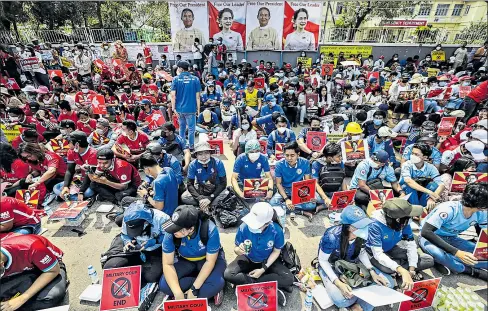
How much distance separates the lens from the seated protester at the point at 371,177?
504cm

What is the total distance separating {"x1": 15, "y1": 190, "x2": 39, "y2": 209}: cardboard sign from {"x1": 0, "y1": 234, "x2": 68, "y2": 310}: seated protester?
236 centimetres

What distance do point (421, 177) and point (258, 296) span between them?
12.3 feet

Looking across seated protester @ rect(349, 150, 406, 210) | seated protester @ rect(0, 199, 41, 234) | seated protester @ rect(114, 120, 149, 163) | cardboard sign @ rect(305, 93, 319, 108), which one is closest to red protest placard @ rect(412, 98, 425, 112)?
cardboard sign @ rect(305, 93, 319, 108)

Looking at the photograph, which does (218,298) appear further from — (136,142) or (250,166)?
(136,142)

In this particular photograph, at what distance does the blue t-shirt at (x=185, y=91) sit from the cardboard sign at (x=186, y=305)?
5.33 metres

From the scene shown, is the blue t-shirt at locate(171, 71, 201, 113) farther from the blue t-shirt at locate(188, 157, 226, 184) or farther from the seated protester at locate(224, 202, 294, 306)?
the seated protester at locate(224, 202, 294, 306)

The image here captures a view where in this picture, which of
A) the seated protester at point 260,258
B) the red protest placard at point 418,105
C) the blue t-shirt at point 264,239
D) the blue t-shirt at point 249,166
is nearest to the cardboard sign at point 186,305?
the seated protester at point 260,258

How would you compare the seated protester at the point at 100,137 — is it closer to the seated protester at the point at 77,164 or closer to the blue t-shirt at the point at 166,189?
the seated protester at the point at 77,164

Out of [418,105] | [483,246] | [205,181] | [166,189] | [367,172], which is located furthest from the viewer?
[418,105]

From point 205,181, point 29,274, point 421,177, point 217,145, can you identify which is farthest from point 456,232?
point 29,274

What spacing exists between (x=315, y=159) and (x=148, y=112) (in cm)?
579

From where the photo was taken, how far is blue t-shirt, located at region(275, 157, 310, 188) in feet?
17.6

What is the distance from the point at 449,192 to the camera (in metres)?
5.02

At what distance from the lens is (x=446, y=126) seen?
676 cm
